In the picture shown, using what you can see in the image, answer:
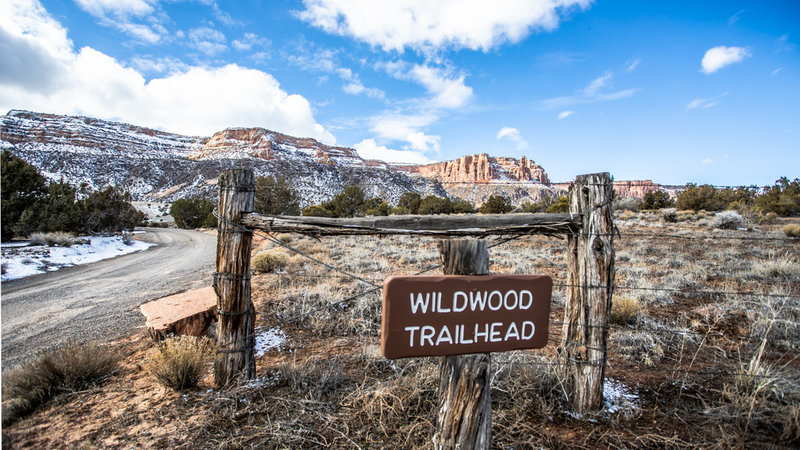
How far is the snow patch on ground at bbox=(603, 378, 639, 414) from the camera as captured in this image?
2930 millimetres

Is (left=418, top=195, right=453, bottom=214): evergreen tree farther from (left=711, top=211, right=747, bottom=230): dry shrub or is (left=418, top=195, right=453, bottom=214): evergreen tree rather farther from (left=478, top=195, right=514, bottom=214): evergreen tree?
(left=711, top=211, right=747, bottom=230): dry shrub

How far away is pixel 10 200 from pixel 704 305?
2640cm

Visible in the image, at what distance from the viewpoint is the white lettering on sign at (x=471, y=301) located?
153 cm

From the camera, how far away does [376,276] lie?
793cm

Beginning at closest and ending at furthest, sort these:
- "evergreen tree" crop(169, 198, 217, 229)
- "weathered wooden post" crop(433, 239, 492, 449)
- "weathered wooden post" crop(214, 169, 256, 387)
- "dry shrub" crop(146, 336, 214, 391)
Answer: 1. "weathered wooden post" crop(433, 239, 492, 449)
2. "weathered wooden post" crop(214, 169, 256, 387)
3. "dry shrub" crop(146, 336, 214, 391)
4. "evergreen tree" crop(169, 198, 217, 229)

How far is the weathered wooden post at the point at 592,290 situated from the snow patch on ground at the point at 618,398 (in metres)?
0.16

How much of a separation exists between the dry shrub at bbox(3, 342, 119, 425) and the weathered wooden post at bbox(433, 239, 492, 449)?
385 centimetres

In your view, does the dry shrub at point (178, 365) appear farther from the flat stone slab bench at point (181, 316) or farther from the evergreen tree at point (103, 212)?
the evergreen tree at point (103, 212)

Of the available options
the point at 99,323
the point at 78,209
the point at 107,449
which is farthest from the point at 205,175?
the point at 107,449

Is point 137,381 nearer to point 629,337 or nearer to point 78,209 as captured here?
point 629,337

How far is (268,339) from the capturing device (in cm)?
477

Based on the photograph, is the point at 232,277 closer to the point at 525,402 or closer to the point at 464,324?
the point at 464,324

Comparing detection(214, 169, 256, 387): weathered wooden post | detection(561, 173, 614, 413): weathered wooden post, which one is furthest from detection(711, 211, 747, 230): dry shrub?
detection(214, 169, 256, 387): weathered wooden post

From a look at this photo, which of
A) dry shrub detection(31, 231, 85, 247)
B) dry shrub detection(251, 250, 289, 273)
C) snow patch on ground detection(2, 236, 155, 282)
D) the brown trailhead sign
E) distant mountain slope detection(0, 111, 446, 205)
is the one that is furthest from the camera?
distant mountain slope detection(0, 111, 446, 205)
